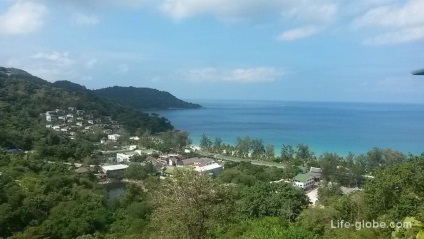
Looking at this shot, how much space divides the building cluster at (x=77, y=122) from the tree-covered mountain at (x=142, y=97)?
34.3m

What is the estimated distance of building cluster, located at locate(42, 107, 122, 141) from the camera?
39.4m

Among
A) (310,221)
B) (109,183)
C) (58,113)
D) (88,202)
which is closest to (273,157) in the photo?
(109,183)

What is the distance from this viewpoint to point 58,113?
45.5 metres

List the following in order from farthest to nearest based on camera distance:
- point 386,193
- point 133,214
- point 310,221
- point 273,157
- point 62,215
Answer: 1. point 273,157
2. point 133,214
3. point 62,215
4. point 310,221
5. point 386,193

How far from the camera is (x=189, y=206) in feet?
20.8

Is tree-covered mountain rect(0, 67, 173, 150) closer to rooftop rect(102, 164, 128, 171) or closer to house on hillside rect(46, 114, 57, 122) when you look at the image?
house on hillside rect(46, 114, 57, 122)

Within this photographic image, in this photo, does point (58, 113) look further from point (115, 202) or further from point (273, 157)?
point (115, 202)

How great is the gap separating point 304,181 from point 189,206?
55.8 ft

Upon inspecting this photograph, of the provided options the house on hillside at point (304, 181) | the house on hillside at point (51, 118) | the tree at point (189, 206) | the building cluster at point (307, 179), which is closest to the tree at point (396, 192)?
the tree at point (189, 206)

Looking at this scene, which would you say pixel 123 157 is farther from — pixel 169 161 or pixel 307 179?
pixel 307 179

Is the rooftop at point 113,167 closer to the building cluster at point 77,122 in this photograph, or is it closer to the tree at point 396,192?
the building cluster at point 77,122

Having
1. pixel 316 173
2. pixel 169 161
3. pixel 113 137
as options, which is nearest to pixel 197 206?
pixel 316 173

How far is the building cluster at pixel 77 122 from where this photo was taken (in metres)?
39.4

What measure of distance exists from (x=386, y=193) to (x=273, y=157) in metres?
23.9
